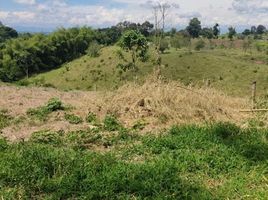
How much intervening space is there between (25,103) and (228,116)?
5.33 metres

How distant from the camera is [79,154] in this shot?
7.33 meters

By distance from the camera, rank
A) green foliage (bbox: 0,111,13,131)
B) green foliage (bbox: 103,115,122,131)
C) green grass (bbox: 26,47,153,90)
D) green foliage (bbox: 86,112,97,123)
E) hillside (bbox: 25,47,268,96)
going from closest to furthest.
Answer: green foliage (bbox: 103,115,122,131), green foliage (bbox: 0,111,13,131), green foliage (bbox: 86,112,97,123), hillside (bbox: 25,47,268,96), green grass (bbox: 26,47,153,90)

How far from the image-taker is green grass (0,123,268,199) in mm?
6000

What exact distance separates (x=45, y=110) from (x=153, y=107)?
8.81 feet

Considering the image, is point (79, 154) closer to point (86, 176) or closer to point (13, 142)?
point (86, 176)

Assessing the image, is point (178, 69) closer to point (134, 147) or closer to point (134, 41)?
point (134, 41)

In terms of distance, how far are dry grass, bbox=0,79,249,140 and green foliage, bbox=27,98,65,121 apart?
0.59 feet

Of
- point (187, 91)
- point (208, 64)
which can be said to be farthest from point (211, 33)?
point (187, 91)

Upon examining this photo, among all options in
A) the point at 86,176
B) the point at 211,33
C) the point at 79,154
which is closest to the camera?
the point at 86,176

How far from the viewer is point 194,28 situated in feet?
307

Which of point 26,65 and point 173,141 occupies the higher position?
point 173,141

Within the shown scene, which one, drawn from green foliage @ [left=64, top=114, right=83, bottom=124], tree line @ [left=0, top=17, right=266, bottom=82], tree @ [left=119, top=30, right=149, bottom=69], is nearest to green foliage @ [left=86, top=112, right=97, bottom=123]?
green foliage @ [left=64, top=114, right=83, bottom=124]

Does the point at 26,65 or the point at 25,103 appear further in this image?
the point at 26,65

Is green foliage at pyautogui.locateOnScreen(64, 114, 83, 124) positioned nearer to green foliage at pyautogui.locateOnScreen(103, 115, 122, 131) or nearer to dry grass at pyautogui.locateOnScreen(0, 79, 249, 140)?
dry grass at pyautogui.locateOnScreen(0, 79, 249, 140)
